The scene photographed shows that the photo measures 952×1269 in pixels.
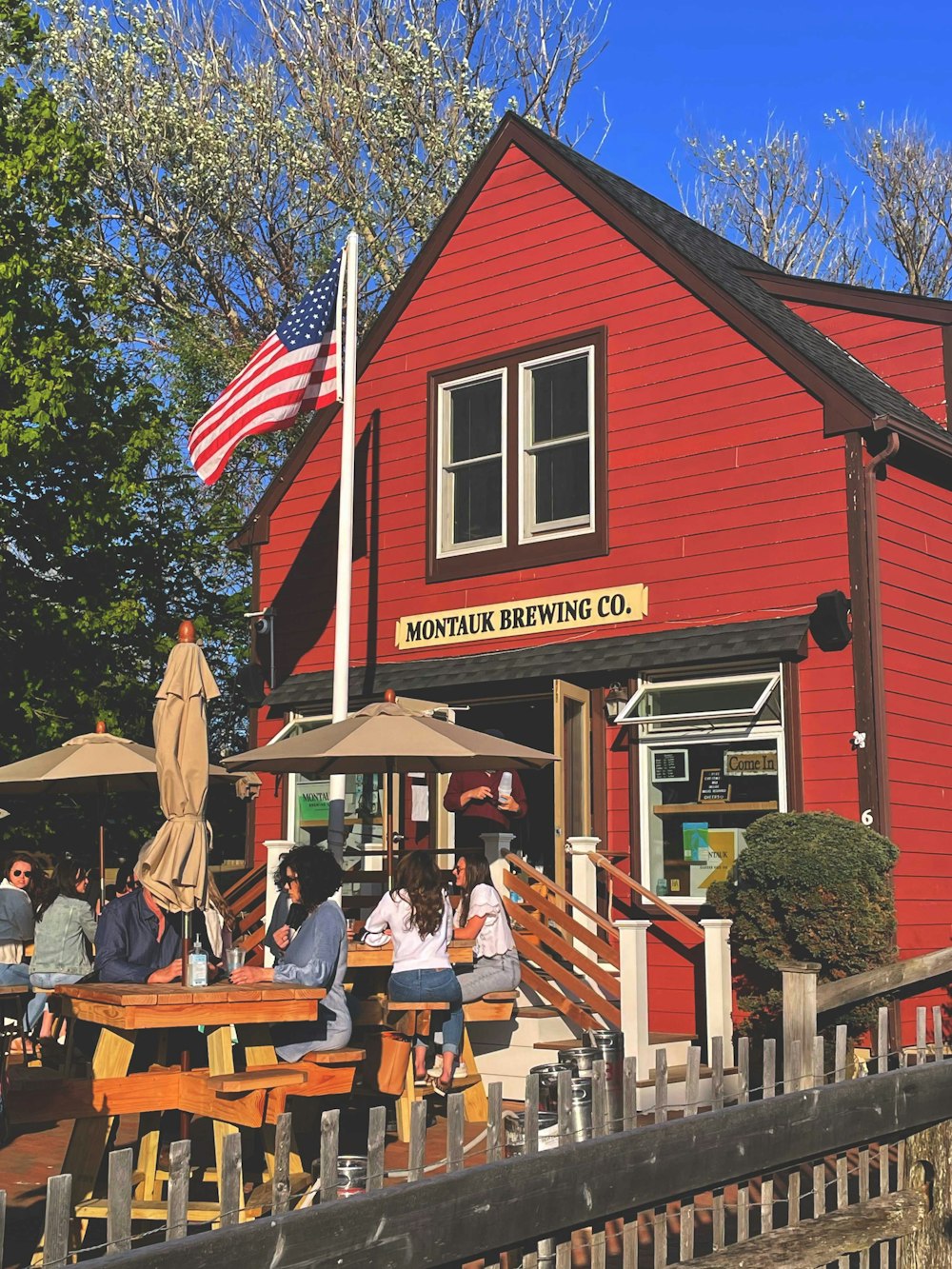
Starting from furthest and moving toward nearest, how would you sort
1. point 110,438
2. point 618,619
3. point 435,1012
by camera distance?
point 110,438 → point 618,619 → point 435,1012

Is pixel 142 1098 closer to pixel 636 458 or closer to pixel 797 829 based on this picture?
pixel 797 829

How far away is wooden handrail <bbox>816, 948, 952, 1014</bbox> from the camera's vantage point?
364 inches

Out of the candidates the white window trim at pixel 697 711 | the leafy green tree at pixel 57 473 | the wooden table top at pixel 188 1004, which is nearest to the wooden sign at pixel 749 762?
the white window trim at pixel 697 711

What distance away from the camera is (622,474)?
560 inches

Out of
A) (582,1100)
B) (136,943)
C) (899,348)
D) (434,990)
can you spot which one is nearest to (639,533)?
(899,348)

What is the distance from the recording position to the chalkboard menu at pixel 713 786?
12828 mm

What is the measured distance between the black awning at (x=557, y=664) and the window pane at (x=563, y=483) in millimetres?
1370

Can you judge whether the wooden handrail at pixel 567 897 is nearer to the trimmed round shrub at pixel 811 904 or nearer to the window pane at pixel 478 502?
the trimmed round shrub at pixel 811 904

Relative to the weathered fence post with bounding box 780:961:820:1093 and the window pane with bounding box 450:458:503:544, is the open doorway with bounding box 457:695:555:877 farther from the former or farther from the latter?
the weathered fence post with bounding box 780:961:820:1093

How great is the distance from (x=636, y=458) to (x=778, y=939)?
5034mm

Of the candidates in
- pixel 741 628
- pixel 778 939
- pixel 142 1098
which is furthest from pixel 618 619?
pixel 142 1098

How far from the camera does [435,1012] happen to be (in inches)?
381

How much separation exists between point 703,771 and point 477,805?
202 centimetres

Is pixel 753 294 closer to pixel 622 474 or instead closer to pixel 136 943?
pixel 622 474
